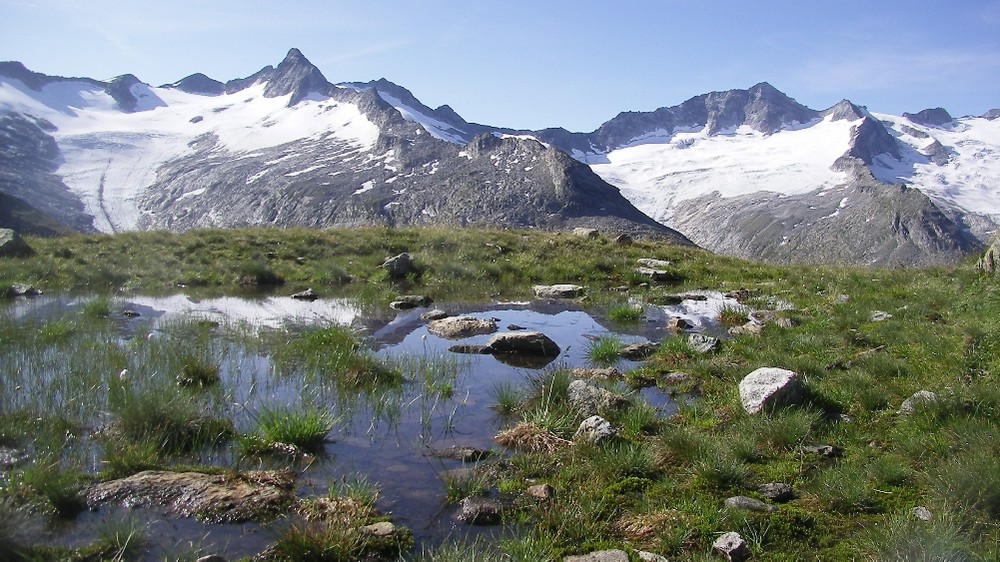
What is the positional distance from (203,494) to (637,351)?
7.29m

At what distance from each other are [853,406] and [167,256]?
21.6 meters

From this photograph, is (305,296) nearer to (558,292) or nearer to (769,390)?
(558,292)

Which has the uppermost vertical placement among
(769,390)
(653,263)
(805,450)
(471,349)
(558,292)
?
(769,390)

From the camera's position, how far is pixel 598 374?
9.16 m

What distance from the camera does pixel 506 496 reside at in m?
5.62

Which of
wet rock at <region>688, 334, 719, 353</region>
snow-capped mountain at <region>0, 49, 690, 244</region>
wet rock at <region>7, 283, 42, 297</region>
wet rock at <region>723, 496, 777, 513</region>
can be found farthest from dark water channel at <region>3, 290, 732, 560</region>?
snow-capped mountain at <region>0, 49, 690, 244</region>

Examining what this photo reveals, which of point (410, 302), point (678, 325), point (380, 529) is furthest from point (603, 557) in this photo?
point (410, 302)

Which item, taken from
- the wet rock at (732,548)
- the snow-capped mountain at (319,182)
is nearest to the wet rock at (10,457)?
the wet rock at (732,548)

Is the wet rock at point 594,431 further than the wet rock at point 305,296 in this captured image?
No

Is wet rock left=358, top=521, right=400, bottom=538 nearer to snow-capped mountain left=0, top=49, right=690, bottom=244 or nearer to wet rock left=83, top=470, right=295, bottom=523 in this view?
wet rock left=83, top=470, right=295, bottom=523

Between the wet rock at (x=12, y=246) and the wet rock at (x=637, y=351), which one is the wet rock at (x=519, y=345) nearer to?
the wet rock at (x=637, y=351)

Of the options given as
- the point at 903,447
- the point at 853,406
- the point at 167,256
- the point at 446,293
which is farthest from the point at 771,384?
the point at 167,256

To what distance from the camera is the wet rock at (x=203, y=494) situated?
5109 millimetres

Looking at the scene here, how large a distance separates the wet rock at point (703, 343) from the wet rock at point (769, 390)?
263 cm
